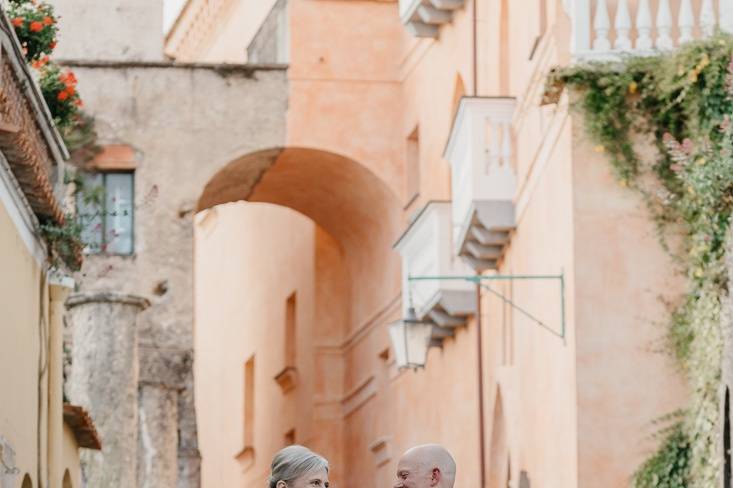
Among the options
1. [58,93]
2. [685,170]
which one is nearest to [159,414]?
[58,93]

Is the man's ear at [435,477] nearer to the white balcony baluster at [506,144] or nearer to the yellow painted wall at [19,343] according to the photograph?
the yellow painted wall at [19,343]

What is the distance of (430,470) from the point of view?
407 inches

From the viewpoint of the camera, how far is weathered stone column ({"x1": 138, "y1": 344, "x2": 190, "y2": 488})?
27.3 m

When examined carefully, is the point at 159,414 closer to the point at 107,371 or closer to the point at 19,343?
the point at 107,371

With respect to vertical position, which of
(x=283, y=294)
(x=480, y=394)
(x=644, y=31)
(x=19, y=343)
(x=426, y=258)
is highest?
(x=283, y=294)

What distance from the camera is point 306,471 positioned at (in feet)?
32.4

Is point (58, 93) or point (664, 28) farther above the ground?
point (664, 28)

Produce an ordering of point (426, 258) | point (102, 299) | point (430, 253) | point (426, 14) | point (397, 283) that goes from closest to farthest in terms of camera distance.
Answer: point (102, 299) → point (430, 253) → point (426, 258) → point (426, 14) → point (397, 283)

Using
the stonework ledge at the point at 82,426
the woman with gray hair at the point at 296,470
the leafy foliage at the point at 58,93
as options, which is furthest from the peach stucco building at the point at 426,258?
the woman with gray hair at the point at 296,470

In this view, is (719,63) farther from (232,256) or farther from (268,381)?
(232,256)

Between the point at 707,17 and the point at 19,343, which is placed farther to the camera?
the point at 707,17

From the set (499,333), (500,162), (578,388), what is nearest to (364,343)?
(499,333)

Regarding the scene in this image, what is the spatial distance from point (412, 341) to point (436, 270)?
0.83 meters

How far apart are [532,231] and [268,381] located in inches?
691
